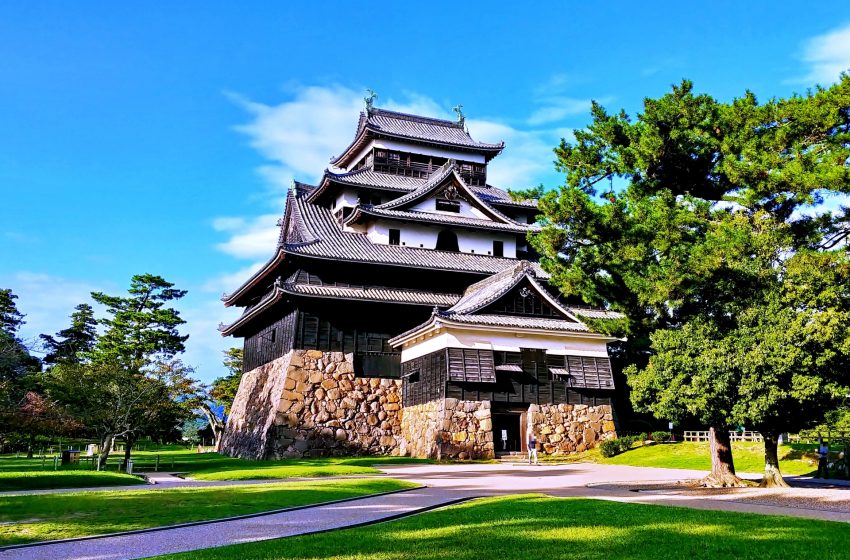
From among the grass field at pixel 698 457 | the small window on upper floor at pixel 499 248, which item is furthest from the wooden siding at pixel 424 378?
the small window on upper floor at pixel 499 248

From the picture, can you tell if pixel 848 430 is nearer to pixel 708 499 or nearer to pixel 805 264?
pixel 805 264

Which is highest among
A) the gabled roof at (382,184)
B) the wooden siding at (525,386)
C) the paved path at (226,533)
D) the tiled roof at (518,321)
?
the gabled roof at (382,184)

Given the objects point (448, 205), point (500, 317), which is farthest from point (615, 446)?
point (448, 205)

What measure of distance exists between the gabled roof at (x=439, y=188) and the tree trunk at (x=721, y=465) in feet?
77.7

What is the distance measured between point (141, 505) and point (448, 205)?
29365mm

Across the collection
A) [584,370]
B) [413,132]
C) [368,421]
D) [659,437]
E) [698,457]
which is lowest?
[698,457]

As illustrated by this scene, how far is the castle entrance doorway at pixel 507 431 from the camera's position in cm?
3272

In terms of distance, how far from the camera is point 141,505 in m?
14.9

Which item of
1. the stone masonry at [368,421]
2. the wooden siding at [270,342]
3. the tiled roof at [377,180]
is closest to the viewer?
the stone masonry at [368,421]

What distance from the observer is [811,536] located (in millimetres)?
10141

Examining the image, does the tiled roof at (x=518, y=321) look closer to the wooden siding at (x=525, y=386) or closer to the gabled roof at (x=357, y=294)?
the wooden siding at (x=525, y=386)

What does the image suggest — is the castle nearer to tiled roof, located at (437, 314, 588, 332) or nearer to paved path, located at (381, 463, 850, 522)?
tiled roof, located at (437, 314, 588, 332)

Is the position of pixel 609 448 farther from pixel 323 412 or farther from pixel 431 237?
pixel 431 237

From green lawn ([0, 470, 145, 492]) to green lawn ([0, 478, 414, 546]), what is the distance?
3.61 m
